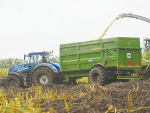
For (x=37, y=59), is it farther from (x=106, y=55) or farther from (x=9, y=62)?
(x=9, y=62)

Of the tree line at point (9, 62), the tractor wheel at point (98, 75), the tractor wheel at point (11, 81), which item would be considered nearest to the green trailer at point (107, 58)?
the tractor wheel at point (98, 75)

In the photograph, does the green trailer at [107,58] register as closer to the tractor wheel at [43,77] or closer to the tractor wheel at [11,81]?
the tractor wheel at [43,77]

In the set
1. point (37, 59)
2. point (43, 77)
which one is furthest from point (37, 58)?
point (43, 77)

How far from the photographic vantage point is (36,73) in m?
12.4

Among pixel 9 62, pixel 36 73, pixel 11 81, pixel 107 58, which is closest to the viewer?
pixel 107 58

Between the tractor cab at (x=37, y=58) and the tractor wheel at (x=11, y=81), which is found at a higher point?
the tractor cab at (x=37, y=58)

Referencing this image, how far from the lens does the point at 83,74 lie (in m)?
11.5

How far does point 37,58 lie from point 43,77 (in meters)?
1.38

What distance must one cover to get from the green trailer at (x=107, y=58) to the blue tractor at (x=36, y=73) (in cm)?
139

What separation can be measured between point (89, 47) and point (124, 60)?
1813mm

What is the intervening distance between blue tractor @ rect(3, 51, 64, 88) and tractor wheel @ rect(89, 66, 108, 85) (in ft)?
7.72

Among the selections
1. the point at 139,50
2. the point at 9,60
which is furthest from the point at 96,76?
the point at 9,60

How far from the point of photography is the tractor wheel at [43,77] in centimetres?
1198

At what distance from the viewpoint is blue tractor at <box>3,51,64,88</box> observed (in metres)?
12.1
